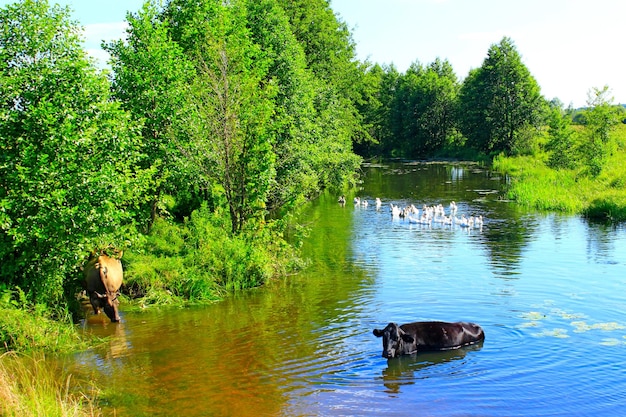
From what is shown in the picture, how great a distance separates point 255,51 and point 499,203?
1942cm

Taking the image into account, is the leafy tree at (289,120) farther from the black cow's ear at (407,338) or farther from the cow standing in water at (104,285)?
the black cow's ear at (407,338)

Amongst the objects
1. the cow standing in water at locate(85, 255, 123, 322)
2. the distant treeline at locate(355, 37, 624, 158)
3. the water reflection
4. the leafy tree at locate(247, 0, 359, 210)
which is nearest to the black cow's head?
the water reflection

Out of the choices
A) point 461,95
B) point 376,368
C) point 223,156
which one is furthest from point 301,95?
point 461,95

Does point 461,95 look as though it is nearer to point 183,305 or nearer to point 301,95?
point 301,95

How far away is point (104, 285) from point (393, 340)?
757 centimetres

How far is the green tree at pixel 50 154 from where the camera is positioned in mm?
13016

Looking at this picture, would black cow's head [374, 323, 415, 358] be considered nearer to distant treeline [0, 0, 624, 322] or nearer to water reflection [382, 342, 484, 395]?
water reflection [382, 342, 484, 395]

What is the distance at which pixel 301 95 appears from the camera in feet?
103

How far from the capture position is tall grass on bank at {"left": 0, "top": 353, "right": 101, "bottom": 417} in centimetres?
813

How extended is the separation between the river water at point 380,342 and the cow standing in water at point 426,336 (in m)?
0.23

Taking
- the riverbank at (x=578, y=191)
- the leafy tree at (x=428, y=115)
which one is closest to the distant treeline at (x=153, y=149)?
the riverbank at (x=578, y=191)

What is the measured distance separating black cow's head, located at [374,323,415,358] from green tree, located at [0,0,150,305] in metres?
6.77

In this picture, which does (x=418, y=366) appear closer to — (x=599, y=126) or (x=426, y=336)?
(x=426, y=336)

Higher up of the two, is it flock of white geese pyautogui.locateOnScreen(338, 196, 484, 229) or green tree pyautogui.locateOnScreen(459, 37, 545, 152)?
green tree pyautogui.locateOnScreen(459, 37, 545, 152)
